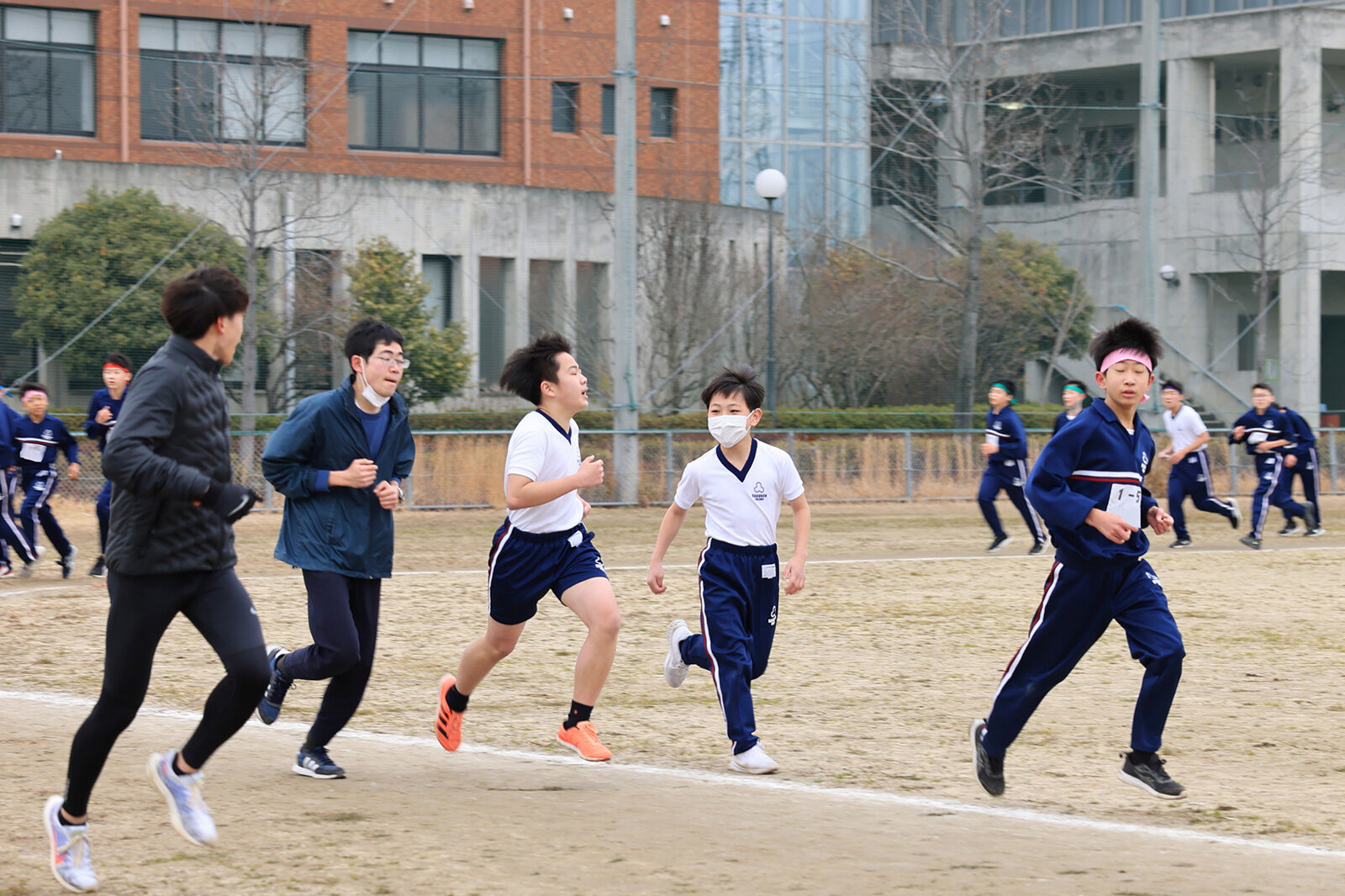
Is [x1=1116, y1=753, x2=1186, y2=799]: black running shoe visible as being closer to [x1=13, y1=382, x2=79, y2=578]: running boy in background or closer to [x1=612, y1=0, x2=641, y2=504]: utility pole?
[x1=13, y1=382, x2=79, y2=578]: running boy in background

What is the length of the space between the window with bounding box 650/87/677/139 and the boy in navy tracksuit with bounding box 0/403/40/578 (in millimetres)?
25199

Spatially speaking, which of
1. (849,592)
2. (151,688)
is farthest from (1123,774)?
(849,592)

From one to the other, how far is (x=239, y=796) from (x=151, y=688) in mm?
2796

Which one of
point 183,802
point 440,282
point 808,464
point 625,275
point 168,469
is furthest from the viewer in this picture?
point 440,282

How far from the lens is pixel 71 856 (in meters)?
4.87

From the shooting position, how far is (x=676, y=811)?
5.91 meters

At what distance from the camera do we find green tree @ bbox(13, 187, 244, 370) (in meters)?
26.9

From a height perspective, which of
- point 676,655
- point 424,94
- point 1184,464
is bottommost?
point 676,655

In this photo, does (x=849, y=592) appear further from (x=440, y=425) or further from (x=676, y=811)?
(x=440, y=425)

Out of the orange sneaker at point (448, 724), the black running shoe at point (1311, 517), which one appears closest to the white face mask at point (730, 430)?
the orange sneaker at point (448, 724)

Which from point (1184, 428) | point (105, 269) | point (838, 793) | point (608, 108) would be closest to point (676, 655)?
point (838, 793)

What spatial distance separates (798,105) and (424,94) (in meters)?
9.75

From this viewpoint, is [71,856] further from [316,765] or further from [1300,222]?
[1300,222]

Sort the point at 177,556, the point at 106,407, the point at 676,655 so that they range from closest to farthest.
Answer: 1. the point at 177,556
2. the point at 676,655
3. the point at 106,407
